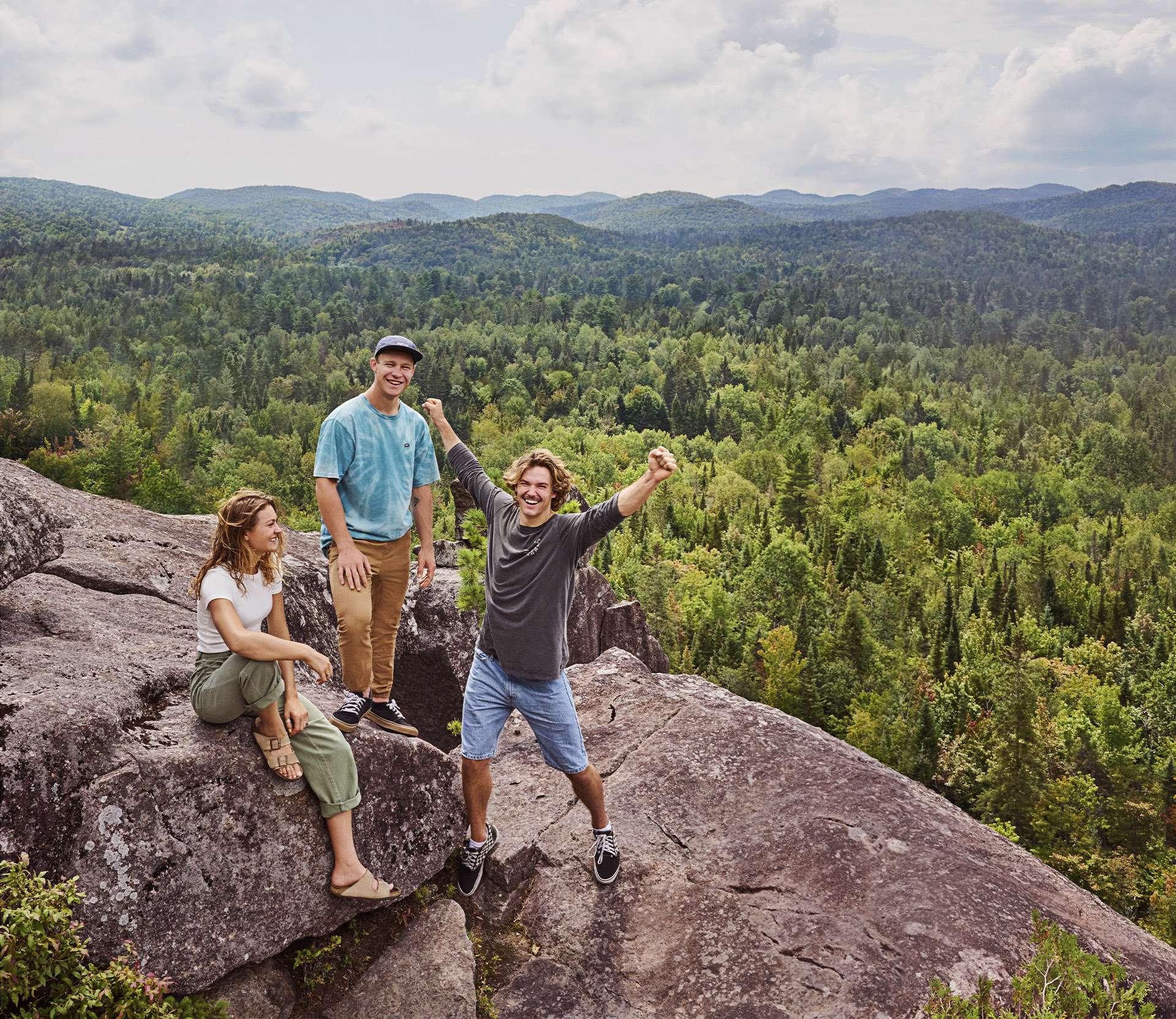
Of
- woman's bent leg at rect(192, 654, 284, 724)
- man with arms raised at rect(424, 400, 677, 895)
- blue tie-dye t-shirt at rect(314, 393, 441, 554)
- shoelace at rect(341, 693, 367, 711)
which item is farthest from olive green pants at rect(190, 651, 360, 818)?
blue tie-dye t-shirt at rect(314, 393, 441, 554)

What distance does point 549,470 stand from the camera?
740 cm

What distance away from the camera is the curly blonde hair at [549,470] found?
24.3ft

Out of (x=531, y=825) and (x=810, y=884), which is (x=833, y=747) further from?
(x=531, y=825)

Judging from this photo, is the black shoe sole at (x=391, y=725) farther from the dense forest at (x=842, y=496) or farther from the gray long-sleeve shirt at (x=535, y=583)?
the dense forest at (x=842, y=496)

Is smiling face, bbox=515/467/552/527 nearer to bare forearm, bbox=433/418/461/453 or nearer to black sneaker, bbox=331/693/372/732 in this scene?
bare forearm, bbox=433/418/461/453

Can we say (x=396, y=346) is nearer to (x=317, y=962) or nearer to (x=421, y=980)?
(x=317, y=962)

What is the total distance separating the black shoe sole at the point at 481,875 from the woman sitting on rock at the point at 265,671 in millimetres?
1043

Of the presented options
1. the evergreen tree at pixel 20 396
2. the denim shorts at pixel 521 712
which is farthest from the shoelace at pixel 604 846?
the evergreen tree at pixel 20 396

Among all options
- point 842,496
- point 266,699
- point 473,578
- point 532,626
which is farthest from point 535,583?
point 842,496

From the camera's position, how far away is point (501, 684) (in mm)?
7766

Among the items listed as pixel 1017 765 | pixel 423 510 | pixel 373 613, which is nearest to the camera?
pixel 373 613

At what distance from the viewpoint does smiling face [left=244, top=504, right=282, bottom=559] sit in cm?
669

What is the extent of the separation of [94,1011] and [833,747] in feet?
24.1

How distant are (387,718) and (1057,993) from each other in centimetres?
567
